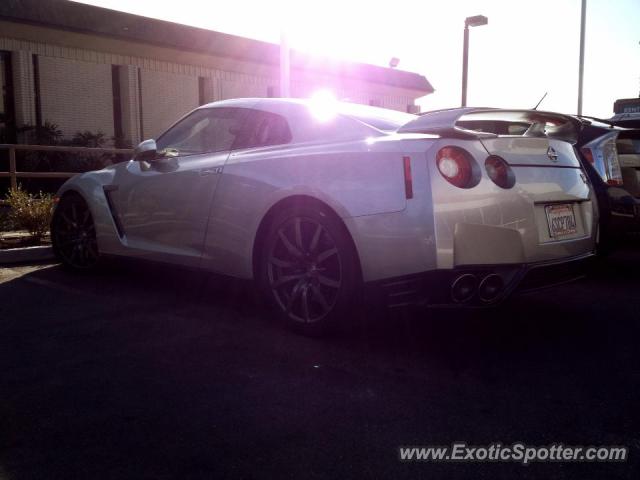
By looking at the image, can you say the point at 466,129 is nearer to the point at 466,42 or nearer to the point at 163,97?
the point at 466,42

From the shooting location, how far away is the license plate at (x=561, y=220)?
3.75m

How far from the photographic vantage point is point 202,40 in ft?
70.9

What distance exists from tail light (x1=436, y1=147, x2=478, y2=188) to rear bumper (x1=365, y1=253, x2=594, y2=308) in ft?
1.44

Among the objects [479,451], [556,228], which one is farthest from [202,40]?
[479,451]

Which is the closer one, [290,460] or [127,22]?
[290,460]

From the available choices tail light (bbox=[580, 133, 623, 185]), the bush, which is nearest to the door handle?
tail light (bbox=[580, 133, 623, 185])

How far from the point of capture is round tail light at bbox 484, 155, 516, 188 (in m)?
3.55

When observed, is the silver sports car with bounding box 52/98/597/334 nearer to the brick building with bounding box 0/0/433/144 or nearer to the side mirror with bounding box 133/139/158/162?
the side mirror with bounding box 133/139/158/162

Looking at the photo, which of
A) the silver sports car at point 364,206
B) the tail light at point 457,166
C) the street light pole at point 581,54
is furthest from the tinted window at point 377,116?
the street light pole at point 581,54

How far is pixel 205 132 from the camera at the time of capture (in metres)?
4.98

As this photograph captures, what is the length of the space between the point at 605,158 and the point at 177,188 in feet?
11.3

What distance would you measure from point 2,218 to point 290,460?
728cm

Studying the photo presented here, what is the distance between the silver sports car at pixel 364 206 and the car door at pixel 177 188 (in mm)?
14

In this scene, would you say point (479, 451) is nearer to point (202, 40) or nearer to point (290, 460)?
point (290, 460)
